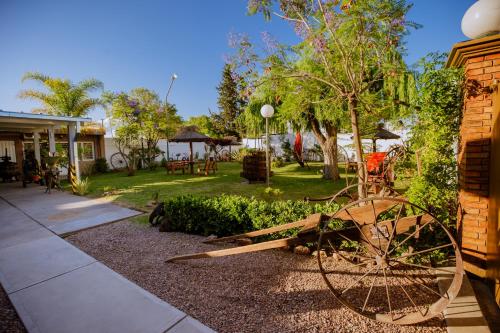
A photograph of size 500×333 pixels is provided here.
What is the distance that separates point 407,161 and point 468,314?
9.84 feet

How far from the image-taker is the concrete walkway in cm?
247

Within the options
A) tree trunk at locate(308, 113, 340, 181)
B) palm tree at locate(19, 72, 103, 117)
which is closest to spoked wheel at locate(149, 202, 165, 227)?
tree trunk at locate(308, 113, 340, 181)

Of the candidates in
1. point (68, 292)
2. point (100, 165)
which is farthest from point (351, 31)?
point (100, 165)

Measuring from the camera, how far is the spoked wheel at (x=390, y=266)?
7.41 feet

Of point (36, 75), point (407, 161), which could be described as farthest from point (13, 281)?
point (36, 75)

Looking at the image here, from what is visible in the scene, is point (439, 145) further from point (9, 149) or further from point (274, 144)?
point (274, 144)

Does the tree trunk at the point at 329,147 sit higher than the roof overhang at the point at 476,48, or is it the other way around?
the roof overhang at the point at 476,48

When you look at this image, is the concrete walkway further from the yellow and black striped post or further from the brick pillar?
the yellow and black striped post

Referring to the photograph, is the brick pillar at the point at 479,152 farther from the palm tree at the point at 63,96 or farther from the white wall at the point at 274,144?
the palm tree at the point at 63,96

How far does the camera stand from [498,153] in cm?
256

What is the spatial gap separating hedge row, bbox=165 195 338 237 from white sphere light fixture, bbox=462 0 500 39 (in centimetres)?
281

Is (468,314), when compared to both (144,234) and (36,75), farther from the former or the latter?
(36,75)

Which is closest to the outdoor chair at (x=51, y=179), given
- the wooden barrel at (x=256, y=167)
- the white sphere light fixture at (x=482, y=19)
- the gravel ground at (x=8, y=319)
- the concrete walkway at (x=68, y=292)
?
the concrete walkway at (x=68, y=292)

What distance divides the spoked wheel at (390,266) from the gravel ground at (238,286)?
0.77ft
